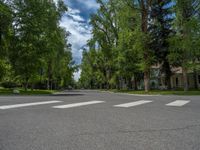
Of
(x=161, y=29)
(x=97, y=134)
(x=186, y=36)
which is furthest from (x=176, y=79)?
(x=97, y=134)

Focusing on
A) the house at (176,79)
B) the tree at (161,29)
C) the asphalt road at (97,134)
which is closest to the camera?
the asphalt road at (97,134)

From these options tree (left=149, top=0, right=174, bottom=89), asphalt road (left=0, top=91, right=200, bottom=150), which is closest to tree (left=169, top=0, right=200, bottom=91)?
tree (left=149, top=0, right=174, bottom=89)

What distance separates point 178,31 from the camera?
29.5m

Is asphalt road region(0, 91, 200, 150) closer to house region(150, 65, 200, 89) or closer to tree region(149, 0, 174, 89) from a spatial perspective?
tree region(149, 0, 174, 89)

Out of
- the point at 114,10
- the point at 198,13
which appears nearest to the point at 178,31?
the point at 198,13

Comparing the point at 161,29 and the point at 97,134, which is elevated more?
the point at 161,29

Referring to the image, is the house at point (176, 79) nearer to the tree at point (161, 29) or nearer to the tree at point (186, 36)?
the tree at point (161, 29)

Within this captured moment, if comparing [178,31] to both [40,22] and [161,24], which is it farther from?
[40,22]

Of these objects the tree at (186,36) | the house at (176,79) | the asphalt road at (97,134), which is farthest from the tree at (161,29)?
the asphalt road at (97,134)

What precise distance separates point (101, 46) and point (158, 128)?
134ft

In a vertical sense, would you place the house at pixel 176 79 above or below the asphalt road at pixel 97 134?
above

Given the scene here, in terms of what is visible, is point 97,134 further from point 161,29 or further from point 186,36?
point 161,29

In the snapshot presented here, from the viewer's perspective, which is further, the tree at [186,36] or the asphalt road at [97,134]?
the tree at [186,36]

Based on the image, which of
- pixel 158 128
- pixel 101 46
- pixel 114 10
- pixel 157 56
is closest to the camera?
pixel 158 128
